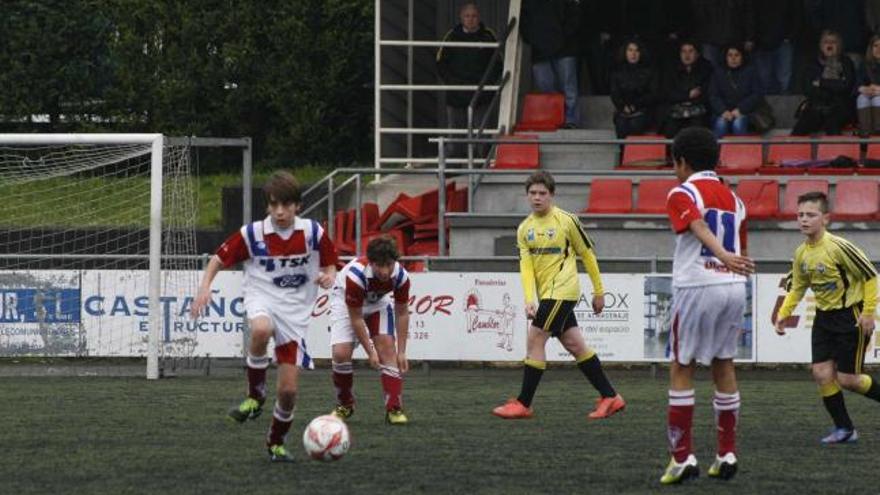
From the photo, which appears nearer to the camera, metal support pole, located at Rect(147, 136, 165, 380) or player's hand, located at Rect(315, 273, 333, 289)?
player's hand, located at Rect(315, 273, 333, 289)

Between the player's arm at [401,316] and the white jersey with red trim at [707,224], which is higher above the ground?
the white jersey with red trim at [707,224]

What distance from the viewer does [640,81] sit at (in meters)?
23.2

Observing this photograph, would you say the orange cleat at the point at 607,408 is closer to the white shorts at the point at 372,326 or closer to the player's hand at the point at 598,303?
the player's hand at the point at 598,303

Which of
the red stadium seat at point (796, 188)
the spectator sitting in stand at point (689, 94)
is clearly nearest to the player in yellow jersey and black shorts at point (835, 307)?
the red stadium seat at point (796, 188)

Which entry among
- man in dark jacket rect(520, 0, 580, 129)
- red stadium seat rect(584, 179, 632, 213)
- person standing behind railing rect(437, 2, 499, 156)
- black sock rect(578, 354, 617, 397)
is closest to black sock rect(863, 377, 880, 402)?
black sock rect(578, 354, 617, 397)

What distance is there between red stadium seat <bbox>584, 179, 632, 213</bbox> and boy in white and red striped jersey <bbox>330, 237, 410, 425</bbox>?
9.02 metres

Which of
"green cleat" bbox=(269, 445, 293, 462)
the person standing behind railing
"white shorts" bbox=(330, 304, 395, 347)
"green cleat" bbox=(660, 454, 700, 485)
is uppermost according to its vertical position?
the person standing behind railing

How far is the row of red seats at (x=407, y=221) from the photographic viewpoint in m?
22.4

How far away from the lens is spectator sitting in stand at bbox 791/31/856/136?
901 inches

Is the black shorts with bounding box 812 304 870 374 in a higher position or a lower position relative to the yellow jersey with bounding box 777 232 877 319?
lower

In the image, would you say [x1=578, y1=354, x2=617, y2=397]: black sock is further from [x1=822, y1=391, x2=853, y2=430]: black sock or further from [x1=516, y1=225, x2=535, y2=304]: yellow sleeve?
[x1=822, y1=391, x2=853, y2=430]: black sock

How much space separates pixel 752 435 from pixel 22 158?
12911 millimetres

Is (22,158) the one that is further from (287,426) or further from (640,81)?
(287,426)

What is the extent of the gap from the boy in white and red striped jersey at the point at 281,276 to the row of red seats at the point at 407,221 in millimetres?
11416
